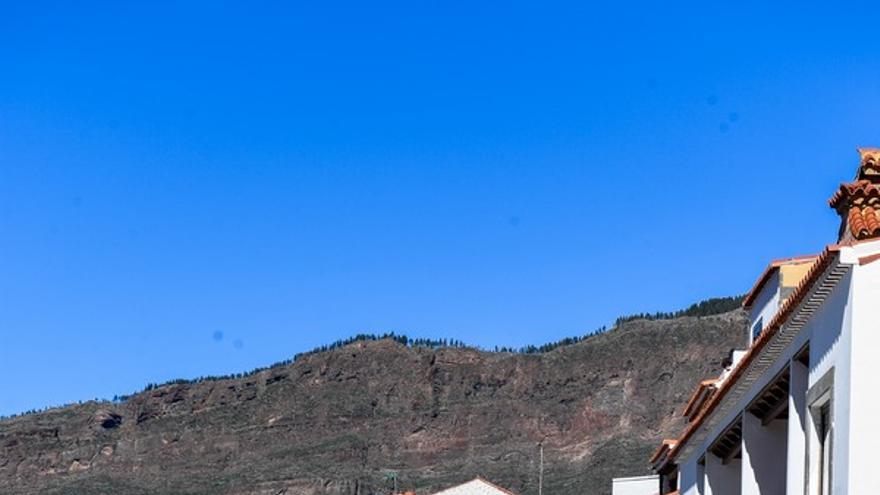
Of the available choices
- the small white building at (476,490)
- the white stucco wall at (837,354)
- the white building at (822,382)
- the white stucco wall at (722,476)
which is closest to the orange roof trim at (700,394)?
the white stucco wall at (722,476)

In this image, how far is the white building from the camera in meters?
16.6

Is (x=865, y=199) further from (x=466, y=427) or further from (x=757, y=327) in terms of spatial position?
(x=466, y=427)

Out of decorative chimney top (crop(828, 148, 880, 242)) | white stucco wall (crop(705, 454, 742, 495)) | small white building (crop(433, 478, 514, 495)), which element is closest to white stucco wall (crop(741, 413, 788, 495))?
white stucco wall (crop(705, 454, 742, 495))

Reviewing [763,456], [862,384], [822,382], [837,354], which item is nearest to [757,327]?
[763,456]

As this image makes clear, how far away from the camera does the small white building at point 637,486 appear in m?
46.6

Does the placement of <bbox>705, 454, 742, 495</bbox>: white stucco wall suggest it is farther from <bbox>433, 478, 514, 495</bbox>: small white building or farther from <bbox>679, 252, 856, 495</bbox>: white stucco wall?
<bbox>433, 478, 514, 495</bbox>: small white building

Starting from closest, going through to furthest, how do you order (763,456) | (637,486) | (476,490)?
1. (763,456)
2. (637,486)
3. (476,490)

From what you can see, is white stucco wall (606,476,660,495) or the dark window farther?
white stucco wall (606,476,660,495)

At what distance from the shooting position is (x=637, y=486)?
158ft

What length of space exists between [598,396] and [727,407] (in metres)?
163

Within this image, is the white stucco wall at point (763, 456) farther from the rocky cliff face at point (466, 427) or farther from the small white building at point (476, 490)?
the rocky cliff face at point (466, 427)

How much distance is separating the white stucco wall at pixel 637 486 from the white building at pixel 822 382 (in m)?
21.9

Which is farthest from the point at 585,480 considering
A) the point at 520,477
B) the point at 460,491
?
the point at 460,491

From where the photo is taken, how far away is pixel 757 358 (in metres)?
20.9
